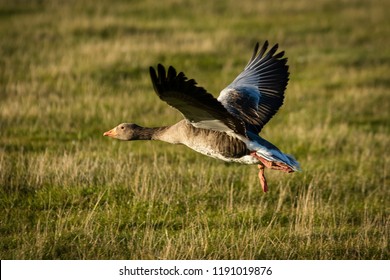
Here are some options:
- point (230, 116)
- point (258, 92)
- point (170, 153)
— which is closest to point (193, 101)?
point (230, 116)

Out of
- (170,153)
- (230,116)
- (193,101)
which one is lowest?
(170,153)

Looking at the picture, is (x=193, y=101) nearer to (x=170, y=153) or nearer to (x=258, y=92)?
(x=258, y=92)

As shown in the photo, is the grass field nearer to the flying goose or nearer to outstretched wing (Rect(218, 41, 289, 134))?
the flying goose

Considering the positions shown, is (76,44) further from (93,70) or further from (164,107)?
(164,107)

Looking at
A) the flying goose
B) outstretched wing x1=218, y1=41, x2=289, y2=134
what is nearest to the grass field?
the flying goose

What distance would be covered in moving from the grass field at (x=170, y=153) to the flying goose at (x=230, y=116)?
662 mm

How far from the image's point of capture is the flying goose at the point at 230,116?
6453 millimetres

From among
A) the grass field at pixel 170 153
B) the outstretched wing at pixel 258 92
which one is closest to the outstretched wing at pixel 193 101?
the outstretched wing at pixel 258 92

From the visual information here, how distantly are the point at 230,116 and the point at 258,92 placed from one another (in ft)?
5.64

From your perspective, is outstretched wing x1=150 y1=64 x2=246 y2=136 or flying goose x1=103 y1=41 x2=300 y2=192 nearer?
outstretched wing x1=150 y1=64 x2=246 y2=136

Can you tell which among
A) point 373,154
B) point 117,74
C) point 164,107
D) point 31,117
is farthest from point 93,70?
point 373,154

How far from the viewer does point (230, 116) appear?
7055mm

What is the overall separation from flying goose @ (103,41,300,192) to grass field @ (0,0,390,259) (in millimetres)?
662

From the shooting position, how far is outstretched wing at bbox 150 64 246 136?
20.6 feet
